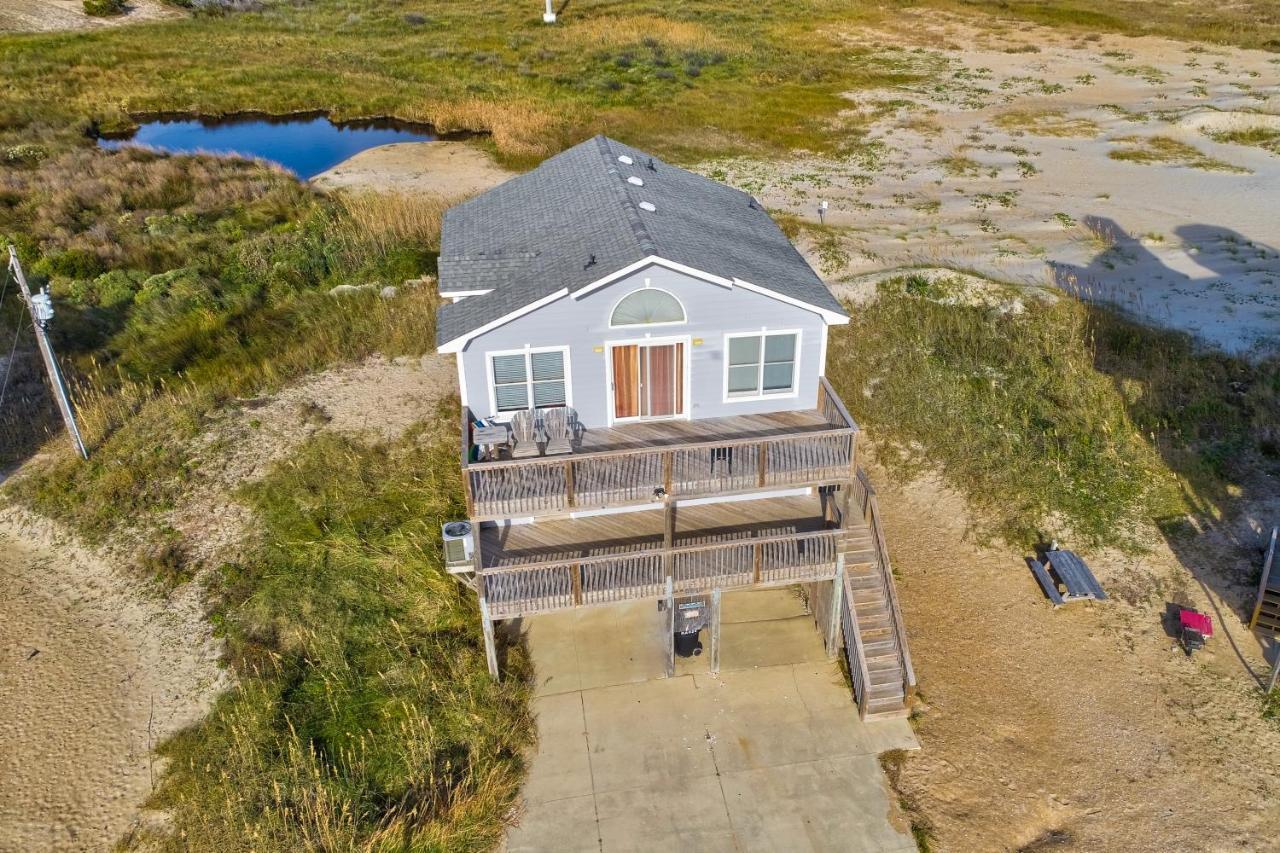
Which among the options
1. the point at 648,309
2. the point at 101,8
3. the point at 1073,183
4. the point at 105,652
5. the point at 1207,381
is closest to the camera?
the point at 648,309

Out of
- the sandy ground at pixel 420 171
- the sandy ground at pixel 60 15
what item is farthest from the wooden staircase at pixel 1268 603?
the sandy ground at pixel 60 15

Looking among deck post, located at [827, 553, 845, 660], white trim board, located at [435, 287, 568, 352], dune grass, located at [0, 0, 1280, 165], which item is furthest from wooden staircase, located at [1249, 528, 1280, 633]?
dune grass, located at [0, 0, 1280, 165]

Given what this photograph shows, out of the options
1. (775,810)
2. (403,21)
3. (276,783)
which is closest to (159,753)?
(276,783)

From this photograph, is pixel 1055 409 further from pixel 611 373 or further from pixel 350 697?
pixel 350 697

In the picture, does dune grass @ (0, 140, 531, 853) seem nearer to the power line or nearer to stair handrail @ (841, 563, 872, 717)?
the power line

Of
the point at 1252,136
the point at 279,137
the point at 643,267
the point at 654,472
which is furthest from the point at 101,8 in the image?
the point at 1252,136

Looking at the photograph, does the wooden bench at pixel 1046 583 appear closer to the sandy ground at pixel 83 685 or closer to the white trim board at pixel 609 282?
the white trim board at pixel 609 282

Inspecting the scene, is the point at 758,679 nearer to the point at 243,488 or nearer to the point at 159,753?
the point at 159,753
